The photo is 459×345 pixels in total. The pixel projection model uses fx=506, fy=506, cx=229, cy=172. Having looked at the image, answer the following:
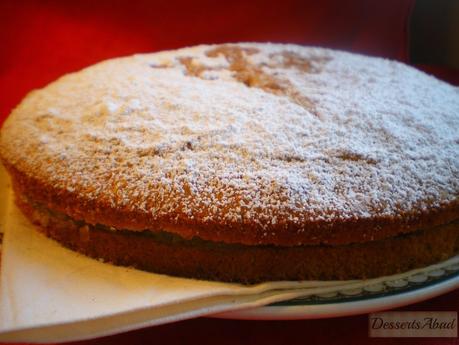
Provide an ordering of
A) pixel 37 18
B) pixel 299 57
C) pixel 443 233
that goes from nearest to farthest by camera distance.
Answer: pixel 443 233
pixel 299 57
pixel 37 18

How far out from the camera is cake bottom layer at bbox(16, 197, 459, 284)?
3.31 feet

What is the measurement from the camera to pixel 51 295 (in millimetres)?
973

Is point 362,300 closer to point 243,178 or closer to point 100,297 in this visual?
point 243,178

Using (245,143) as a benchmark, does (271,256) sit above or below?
below

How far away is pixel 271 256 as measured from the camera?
3.30 ft

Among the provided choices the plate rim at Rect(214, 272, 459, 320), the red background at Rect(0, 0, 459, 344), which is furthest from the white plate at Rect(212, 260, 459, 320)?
the red background at Rect(0, 0, 459, 344)

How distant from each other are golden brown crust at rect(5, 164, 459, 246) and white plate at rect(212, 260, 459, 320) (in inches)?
3.8

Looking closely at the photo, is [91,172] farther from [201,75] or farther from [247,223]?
[201,75]

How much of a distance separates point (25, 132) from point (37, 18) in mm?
870

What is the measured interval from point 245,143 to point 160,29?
1.24m

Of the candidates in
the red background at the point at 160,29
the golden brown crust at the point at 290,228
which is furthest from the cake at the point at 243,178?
the red background at the point at 160,29

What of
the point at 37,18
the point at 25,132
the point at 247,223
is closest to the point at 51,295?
the point at 247,223

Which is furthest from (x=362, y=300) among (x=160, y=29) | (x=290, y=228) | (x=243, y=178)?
(x=160, y=29)

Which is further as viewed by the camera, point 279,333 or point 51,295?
point 279,333
